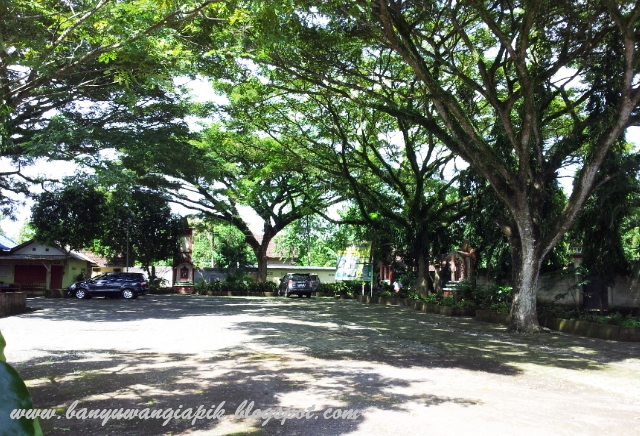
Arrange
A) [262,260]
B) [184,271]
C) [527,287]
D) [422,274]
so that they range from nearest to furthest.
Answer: [527,287]
[422,274]
[262,260]
[184,271]

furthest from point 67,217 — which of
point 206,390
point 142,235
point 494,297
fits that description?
point 206,390

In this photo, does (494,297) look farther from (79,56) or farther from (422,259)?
Answer: (79,56)

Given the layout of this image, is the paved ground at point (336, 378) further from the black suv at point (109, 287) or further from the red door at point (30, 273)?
the red door at point (30, 273)

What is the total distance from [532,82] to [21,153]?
689 inches

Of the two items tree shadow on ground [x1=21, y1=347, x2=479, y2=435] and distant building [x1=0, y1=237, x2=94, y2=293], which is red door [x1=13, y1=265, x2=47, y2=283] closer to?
distant building [x1=0, y1=237, x2=94, y2=293]

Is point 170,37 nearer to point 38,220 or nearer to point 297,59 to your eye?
point 297,59

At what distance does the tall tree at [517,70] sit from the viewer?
10.9 meters

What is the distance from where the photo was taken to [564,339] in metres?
12.0

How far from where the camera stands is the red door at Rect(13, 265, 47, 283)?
98.3ft

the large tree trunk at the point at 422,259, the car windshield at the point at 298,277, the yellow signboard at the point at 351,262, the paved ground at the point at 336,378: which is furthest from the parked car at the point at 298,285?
the paved ground at the point at 336,378

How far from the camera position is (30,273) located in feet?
98.7

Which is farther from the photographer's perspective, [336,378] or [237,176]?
[237,176]

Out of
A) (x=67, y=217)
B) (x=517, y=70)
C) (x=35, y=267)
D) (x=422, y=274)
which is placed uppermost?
(x=517, y=70)

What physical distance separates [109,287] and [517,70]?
75.2 feet
